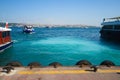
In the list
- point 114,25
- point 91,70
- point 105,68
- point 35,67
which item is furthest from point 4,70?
point 114,25

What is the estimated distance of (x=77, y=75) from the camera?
10.5m

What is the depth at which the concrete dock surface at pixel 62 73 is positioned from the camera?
10016 mm

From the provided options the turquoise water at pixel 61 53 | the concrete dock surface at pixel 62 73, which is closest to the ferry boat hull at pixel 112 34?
the turquoise water at pixel 61 53

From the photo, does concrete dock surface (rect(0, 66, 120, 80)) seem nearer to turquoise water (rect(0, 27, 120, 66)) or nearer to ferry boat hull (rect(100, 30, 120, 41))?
turquoise water (rect(0, 27, 120, 66))

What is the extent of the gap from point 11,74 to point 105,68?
16.5 ft

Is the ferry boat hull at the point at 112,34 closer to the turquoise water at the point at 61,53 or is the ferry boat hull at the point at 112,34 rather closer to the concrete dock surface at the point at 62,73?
the turquoise water at the point at 61,53

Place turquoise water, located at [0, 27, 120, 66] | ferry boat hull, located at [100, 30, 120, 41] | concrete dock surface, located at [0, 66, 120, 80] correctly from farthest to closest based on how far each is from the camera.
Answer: ferry boat hull, located at [100, 30, 120, 41], turquoise water, located at [0, 27, 120, 66], concrete dock surface, located at [0, 66, 120, 80]

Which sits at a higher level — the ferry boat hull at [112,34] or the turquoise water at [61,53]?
the ferry boat hull at [112,34]

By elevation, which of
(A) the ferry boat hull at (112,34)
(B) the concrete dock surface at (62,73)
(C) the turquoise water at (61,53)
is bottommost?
(C) the turquoise water at (61,53)

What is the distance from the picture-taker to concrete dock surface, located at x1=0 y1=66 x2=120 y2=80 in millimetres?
10016

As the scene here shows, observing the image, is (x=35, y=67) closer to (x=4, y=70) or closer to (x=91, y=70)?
(x=4, y=70)

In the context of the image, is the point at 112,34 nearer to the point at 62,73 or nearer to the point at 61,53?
the point at 61,53

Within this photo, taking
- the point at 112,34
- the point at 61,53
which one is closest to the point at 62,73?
the point at 61,53

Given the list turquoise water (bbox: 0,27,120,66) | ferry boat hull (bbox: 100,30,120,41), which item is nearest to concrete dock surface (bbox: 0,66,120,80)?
turquoise water (bbox: 0,27,120,66)
